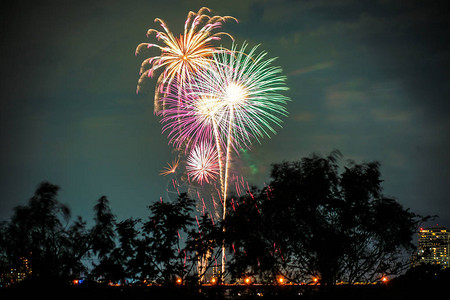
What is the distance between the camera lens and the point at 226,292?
13.6m

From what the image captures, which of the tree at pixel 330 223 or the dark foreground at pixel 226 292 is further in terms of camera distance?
the tree at pixel 330 223

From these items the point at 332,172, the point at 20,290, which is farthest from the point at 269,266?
the point at 20,290

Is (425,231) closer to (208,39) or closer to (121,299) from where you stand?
(121,299)

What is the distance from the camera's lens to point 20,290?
14.1 m

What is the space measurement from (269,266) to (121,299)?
5592 millimetres

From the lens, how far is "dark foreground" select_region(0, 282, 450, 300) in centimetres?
1262

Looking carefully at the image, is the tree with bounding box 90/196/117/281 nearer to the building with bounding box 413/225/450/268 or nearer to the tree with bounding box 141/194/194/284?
the tree with bounding box 141/194/194/284

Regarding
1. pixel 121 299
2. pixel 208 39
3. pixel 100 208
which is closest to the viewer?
pixel 121 299

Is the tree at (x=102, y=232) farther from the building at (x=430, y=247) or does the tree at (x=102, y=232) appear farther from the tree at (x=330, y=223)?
the building at (x=430, y=247)

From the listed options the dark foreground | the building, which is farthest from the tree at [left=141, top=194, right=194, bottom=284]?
the building

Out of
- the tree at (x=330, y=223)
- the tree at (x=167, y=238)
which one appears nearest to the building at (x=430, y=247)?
the tree at (x=330, y=223)

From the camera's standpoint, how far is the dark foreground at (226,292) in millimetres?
12625

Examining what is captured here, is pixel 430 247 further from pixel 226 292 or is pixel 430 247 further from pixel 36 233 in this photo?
pixel 36 233

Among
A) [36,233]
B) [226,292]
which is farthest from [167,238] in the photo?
[36,233]
